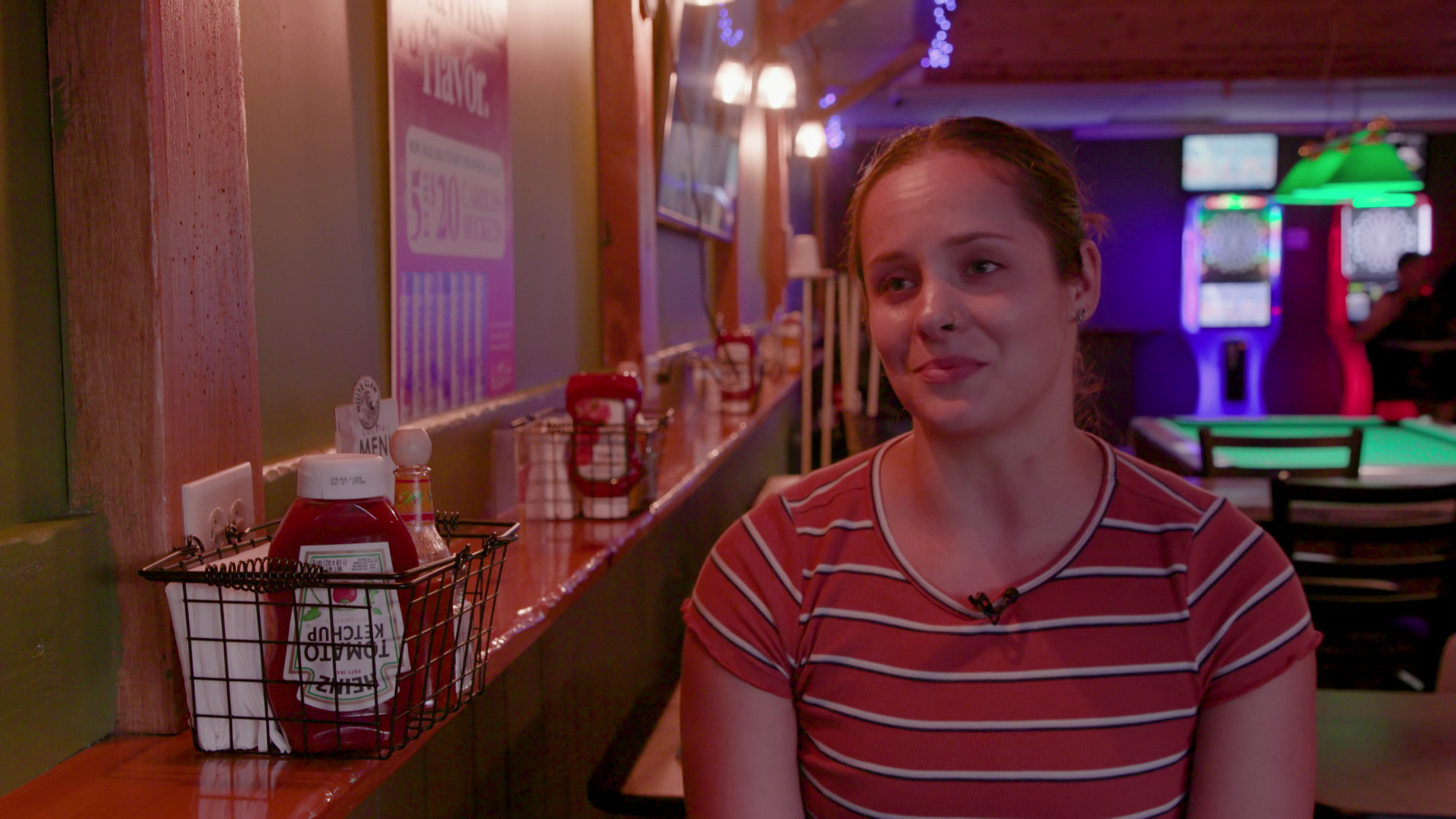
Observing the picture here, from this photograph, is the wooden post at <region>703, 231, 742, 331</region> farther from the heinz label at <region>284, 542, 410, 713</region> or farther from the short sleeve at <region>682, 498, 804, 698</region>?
the heinz label at <region>284, 542, 410, 713</region>

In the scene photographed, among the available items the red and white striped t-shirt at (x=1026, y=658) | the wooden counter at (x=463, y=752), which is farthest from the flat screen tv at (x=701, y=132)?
the red and white striped t-shirt at (x=1026, y=658)

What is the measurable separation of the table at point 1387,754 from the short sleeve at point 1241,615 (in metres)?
0.54

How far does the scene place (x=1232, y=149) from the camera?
1095cm

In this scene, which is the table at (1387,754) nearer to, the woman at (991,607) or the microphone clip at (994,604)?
the woman at (991,607)

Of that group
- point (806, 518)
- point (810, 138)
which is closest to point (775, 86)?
point (810, 138)

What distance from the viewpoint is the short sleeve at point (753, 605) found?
1.27m

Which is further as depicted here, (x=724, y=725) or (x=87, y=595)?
(x=724, y=725)

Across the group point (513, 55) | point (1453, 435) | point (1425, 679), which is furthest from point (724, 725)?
point (1453, 435)

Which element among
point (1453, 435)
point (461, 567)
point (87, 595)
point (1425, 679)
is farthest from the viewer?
point (1453, 435)

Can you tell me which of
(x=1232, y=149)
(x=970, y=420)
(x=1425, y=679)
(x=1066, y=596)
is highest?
(x=1232, y=149)

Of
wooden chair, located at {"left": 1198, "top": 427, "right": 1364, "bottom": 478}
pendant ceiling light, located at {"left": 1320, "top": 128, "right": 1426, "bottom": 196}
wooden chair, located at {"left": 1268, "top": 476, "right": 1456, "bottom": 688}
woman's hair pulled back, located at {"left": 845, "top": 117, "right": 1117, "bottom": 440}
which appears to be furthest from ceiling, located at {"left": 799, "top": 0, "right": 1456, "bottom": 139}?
woman's hair pulled back, located at {"left": 845, "top": 117, "right": 1117, "bottom": 440}

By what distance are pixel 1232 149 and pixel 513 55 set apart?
10504 mm

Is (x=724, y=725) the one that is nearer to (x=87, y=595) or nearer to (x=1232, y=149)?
(x=87, y=595)

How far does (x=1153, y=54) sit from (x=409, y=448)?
824 centimetres
